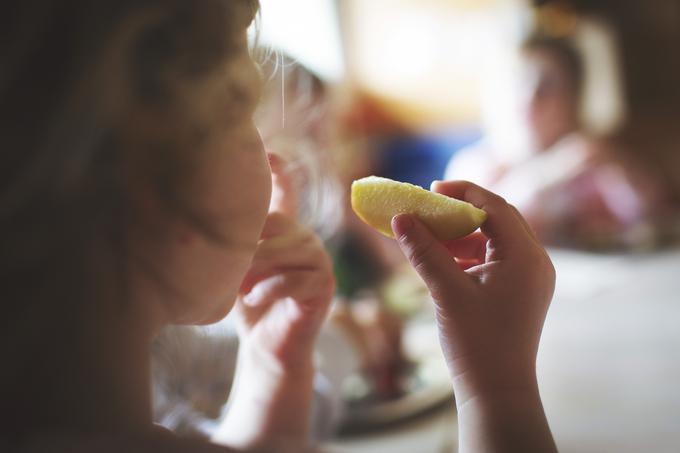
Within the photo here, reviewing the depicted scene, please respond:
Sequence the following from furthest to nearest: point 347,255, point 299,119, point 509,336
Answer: point 347,255
point 299,119
point 509,336

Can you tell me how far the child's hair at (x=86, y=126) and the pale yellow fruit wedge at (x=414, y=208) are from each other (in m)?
0.15

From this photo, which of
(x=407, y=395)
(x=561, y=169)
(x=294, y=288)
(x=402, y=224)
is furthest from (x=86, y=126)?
(x=561, y=169)

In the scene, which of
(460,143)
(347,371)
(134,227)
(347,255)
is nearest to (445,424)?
(347,371)

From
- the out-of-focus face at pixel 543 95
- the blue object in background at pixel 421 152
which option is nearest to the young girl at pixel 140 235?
the out-of-focus face at pixel 543 95

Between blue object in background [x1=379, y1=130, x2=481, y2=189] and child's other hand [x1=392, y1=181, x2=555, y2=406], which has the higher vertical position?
blue object in background [x1=379, y1=130, x2=481, y2=189]

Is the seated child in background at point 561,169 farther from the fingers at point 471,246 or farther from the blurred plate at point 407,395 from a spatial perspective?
the fingers at point 471,246

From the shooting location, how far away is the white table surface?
1.81 feet

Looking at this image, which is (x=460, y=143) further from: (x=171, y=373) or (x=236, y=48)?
(x=236, y=48)

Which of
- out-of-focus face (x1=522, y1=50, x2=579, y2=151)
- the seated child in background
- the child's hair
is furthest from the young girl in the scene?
out-of-focus face (x1=522, y1=50, x2=579, y2=151)

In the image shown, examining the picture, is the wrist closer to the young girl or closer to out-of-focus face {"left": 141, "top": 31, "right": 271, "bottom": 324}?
the young girl

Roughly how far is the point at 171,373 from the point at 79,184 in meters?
0.44

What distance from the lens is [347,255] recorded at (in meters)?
1.55

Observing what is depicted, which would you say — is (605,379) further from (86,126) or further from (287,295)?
(86,126)

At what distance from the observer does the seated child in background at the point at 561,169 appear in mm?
1561
